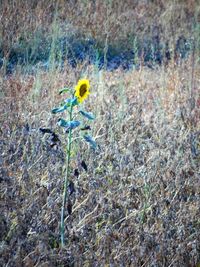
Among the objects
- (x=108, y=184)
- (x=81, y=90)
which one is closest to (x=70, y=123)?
(x=81, y=90)

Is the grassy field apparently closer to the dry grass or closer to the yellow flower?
the dry grass

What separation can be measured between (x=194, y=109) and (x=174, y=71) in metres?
0.75

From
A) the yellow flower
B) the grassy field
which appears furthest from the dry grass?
the yellow flower

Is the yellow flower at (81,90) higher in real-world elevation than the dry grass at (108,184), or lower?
higher

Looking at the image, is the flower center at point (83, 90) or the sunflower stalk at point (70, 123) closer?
the sunflower stalk at point (70, 123)

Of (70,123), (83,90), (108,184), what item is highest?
(83,90)

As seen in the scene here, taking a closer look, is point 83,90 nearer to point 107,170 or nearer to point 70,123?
point 70,123

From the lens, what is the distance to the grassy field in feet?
8.75

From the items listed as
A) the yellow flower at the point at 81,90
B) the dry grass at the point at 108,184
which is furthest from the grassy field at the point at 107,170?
the yellow flower at the point at 81,90

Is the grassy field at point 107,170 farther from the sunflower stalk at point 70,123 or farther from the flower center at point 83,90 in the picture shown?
the flower center at point 83,90

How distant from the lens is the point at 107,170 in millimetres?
3346

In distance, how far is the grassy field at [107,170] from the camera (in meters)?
2.67

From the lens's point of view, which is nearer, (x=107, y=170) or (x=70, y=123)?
(x=70, y=123)

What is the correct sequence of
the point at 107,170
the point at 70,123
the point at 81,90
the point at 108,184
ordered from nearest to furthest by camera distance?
the point at 70,123, the point at 81,90, the point at 108,184, the point at 107,170
